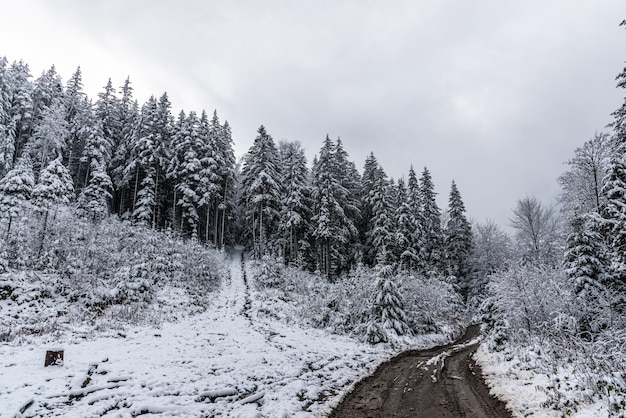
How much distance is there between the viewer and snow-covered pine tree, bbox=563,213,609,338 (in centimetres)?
1379

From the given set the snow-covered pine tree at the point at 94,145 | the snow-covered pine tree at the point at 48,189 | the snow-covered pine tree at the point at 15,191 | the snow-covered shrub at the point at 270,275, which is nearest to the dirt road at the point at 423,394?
the snow-covered shrub at the point at 270,275

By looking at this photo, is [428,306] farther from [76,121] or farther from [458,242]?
[76,121]

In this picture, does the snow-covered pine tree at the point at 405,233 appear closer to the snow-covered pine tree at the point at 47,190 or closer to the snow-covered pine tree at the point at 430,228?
the snow-covered pine tree at the point at 430,228

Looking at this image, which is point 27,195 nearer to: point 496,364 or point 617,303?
point 496,364

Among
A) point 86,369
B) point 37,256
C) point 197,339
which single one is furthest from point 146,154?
point 86,369

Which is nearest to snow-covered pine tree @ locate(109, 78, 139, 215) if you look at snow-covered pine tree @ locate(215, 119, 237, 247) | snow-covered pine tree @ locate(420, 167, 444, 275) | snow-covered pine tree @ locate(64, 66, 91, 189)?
snow-covered pine tree @ locate(64, 66, 91, 189)

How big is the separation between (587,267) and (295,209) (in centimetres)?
2769

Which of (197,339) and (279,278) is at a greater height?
(279,278)

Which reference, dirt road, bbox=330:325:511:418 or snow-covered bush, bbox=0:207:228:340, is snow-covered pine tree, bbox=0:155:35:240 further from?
dirt road, bbox=330:325:511:418

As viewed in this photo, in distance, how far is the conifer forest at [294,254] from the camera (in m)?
11.3

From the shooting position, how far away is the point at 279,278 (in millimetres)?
28125

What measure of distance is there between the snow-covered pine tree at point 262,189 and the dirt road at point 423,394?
26876 millimetres

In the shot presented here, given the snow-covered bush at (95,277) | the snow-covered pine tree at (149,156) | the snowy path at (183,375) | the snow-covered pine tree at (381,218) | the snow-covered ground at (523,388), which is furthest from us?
the snow-covered pine tree at (149,156)

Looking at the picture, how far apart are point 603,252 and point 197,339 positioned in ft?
60.4
